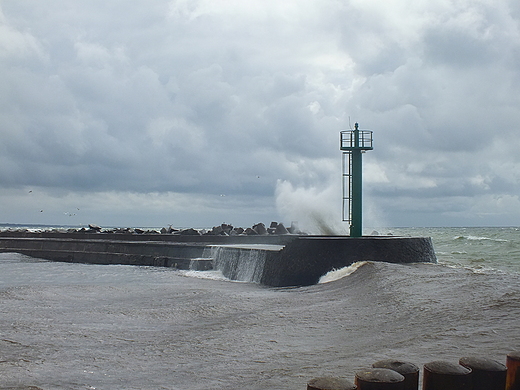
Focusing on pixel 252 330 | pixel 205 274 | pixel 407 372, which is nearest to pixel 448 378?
pixel 407 372

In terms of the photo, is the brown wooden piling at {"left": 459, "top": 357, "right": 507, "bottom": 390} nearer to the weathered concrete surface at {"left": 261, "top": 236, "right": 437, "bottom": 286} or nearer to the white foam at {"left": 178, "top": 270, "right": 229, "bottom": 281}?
the weathered concrete surface at {"left": 261, "top": 236, "right": 437, "bottom": 286}

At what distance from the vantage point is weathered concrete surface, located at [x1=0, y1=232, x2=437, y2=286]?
11.9 meters

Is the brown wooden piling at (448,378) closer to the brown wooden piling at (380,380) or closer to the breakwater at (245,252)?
the brown wooden piling at (380,380)

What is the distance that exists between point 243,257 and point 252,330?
7871mm

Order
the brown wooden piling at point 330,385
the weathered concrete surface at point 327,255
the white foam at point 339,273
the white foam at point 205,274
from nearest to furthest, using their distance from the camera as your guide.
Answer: the brown wooden piling at point 330,385
the white foam at point 339,273
the weathered concrete surface at point 327,255
the white foam at point 205,274

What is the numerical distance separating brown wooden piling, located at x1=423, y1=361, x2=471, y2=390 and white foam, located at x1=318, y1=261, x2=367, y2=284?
27.6ft

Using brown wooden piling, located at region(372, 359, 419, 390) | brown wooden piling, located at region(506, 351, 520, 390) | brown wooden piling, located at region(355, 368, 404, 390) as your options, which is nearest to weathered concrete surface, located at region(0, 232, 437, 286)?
brown wooden piling, located at region(506, 351, 520, 390)

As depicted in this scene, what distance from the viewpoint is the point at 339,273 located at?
11445 mm

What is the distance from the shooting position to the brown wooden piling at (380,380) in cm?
255

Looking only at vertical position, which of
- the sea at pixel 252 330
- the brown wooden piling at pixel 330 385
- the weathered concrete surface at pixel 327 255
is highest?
the weathered concrete surface at pixel 327 255

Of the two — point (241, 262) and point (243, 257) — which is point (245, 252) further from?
point (241, 262)

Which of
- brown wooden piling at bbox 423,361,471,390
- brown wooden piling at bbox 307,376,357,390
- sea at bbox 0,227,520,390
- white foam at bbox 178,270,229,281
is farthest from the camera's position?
white foam at bbox 178,270,229,281

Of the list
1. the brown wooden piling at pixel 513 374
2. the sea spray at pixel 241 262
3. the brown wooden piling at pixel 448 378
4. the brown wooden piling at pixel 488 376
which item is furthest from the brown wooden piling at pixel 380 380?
the sea spray at pixel 241 262

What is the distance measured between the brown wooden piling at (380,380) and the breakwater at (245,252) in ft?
30.2
